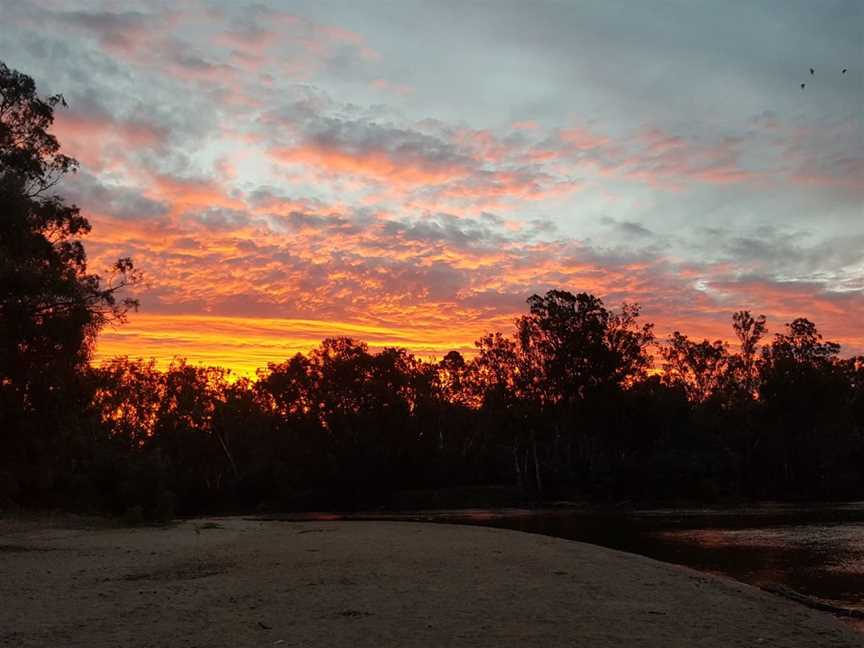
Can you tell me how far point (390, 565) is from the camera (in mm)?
20875

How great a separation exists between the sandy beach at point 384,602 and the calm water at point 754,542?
2.92 metres

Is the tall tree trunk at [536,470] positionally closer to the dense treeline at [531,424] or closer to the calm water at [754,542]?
the dense treeline at [531,424]

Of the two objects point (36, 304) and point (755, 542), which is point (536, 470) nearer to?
point (755, 542)

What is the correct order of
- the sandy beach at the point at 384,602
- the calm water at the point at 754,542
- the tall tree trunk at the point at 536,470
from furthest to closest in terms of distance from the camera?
1. the tall tree trunk at the point at 536,470
2. the calm water at the point at 754,542
3. the sandy beach at the point at 384,602

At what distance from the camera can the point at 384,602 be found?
14.6 meters

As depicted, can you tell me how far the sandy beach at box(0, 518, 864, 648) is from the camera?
1142cm

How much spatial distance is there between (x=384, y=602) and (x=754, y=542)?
82.4ft

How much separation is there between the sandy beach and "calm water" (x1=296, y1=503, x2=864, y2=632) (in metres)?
2.92

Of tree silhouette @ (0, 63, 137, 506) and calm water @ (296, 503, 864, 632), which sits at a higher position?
tree silhouette @ (0, 63, 137, 506)

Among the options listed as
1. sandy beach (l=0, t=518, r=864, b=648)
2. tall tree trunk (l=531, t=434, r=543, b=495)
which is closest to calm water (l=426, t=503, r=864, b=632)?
sandy beach (l=0, t=518, r=864, b=648)

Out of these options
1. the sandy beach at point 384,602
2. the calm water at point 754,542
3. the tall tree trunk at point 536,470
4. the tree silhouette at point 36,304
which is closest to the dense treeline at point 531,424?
the tall tree trunk at point 536,470

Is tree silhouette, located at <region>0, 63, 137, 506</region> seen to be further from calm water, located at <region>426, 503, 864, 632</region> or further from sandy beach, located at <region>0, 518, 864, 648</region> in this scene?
calm water, located at <region>426, 503, 864, 632</region>

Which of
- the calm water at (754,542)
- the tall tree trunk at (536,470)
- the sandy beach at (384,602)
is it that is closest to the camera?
the sandy beach at (384,602)

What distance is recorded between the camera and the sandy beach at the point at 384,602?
37.5 ft
